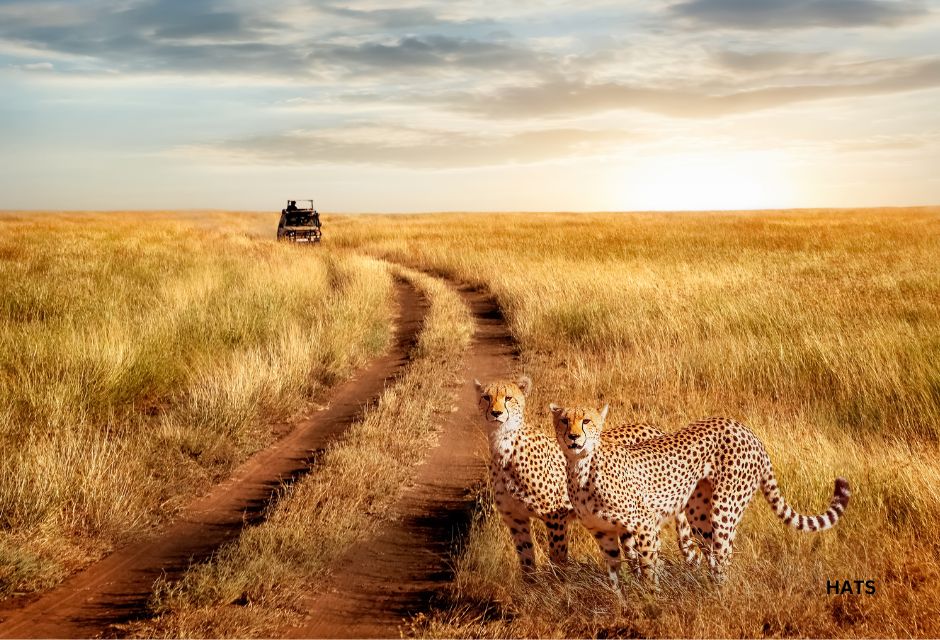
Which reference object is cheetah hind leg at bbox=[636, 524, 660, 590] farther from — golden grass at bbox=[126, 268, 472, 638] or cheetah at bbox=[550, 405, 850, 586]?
golden grass at bbox=[126, 268, 472, 638]

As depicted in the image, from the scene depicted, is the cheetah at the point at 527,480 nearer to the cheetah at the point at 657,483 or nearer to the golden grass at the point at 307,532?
the cheetah at the point at 657,483

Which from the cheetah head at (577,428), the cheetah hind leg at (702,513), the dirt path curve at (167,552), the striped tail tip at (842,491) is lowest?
the dirt path curve at (167,552)

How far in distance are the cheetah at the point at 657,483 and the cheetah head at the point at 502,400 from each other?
284mm

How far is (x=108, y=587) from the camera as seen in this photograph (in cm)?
451

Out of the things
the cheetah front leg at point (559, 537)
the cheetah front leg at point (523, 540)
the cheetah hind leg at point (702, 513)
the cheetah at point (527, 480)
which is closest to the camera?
the cheetah at point (527, 480)

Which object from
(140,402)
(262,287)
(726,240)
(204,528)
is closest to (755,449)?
(204,528)

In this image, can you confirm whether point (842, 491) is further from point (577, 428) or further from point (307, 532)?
point (307, 532)

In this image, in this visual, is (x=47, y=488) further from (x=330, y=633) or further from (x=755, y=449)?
(x=755, y=449)

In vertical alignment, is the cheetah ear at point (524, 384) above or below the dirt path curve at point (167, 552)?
above

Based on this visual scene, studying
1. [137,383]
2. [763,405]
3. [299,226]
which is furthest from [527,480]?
[299,226]

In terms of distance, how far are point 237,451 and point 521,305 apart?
7.53m

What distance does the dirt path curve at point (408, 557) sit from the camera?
400 cm

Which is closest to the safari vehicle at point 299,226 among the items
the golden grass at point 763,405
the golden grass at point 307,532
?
the golden grass at point 763,405

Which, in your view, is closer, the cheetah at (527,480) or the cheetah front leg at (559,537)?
the cheetah at (527,480)
